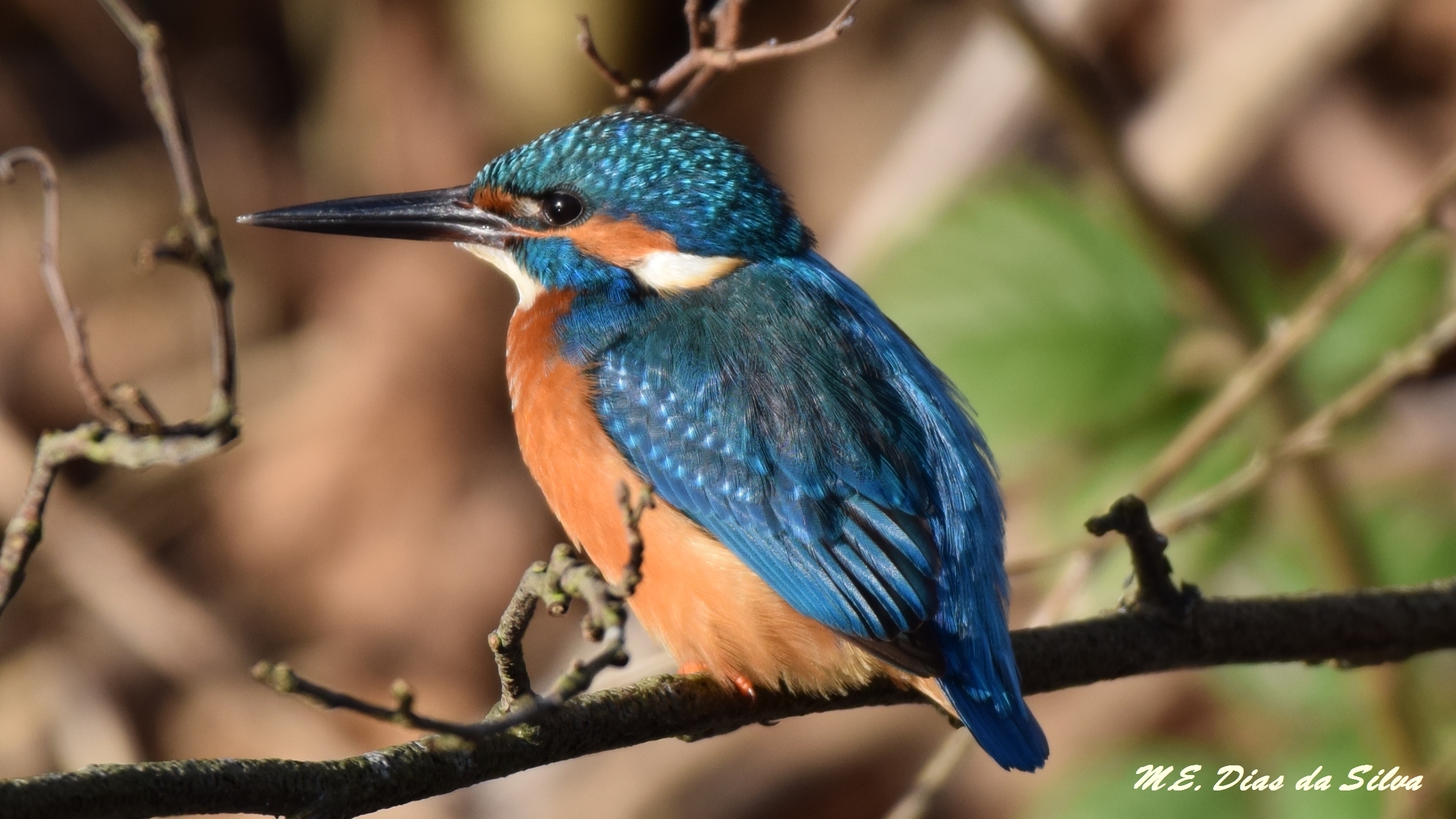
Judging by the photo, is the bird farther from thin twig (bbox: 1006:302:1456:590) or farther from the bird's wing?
thin twig (bbox: 1006:302:1456:590)

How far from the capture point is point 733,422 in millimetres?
2170

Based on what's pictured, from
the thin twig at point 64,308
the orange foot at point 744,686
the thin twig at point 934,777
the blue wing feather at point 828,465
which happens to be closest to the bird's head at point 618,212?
the blue wing feather at point 828,465

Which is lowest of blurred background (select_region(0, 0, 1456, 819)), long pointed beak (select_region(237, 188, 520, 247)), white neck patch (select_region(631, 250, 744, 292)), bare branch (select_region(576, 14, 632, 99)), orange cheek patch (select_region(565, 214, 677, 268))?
white neck patch (select_region(631, 250, 744, 292))

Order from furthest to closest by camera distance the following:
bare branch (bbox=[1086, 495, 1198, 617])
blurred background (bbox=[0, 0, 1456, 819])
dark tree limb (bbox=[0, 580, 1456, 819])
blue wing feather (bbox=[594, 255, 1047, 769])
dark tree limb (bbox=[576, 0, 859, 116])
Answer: blurred background (bbox=[0, 0, 1456, 819]) → dark tree limb (bbox=[576, 0, 859, 116]) → blue wing feather (bbox=[594, 255, 1047, 769]) → bare branch (bbox=[1086, 495, 1198, 617]) → dark tree limb (bbox=[0, 580, 1456, 819])

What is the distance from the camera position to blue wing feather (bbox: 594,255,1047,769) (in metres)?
2.00

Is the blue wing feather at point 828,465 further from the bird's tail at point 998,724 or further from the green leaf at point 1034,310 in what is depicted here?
the green leaf at point 1034,310

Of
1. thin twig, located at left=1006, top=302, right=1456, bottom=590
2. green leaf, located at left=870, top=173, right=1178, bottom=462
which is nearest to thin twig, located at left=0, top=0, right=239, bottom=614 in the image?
thin twig, located at left=1006, top=302, right=1456, bottom=590

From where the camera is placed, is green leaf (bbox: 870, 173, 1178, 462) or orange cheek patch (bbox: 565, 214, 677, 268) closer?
orange cheek patch (bbox: 565, 214, 677, 268)

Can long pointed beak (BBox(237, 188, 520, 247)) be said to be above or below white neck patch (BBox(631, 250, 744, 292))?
above

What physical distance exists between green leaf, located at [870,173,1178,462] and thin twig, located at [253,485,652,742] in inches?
52.1

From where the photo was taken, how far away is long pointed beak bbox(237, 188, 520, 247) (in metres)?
2.49

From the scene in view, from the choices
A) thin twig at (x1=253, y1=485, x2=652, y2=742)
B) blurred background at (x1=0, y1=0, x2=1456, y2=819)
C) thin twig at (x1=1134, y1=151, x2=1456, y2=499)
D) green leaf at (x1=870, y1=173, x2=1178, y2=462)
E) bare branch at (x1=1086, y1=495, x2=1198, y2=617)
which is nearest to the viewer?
thin twig at (x1=253, y1=485, x2=652, y2=742)

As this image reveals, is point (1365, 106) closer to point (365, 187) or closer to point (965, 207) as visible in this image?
point (965, 207)

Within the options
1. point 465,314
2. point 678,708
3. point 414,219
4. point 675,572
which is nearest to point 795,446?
point 675,572
